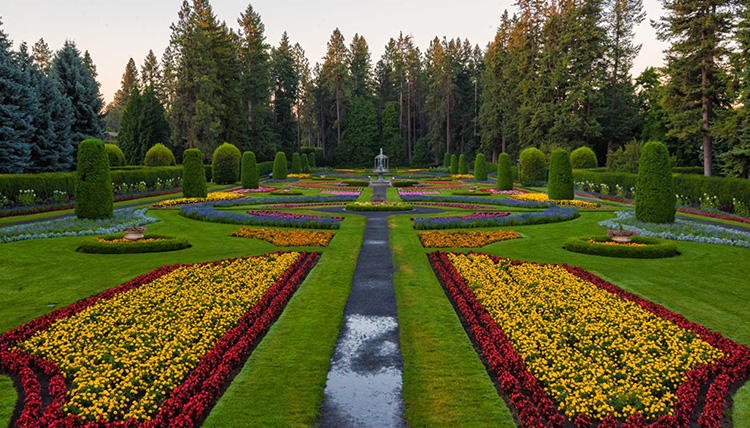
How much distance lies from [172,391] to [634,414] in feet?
16.3

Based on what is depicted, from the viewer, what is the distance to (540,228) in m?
17.9

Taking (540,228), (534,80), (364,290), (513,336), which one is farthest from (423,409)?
(534,80)

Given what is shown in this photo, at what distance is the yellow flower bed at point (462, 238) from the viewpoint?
1454 cm

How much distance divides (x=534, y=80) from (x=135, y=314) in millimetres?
56824

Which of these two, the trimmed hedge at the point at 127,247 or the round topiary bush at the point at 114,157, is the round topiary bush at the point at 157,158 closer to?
the round topiary bush at the point at 114,157

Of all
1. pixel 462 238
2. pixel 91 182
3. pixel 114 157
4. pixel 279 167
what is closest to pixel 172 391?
pixel 462 238

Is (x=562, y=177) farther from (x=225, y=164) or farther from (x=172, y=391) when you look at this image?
(x=225, y=164)

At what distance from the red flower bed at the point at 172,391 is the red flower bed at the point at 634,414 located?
334 centimetres

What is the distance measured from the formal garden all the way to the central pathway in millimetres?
40

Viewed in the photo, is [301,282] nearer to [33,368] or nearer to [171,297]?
[171,297]

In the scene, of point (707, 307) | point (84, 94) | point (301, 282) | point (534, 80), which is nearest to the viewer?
point (707, 307)

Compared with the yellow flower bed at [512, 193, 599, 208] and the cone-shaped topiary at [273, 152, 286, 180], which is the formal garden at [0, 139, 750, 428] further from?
the cone-shaped topiary at [273, 152, 286, 180]

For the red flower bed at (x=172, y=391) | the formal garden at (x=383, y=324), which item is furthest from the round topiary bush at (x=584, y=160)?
the red flower bed at (x=172, y=391)

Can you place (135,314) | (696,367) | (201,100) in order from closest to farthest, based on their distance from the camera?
(696,367), (135,314), (201,100)
